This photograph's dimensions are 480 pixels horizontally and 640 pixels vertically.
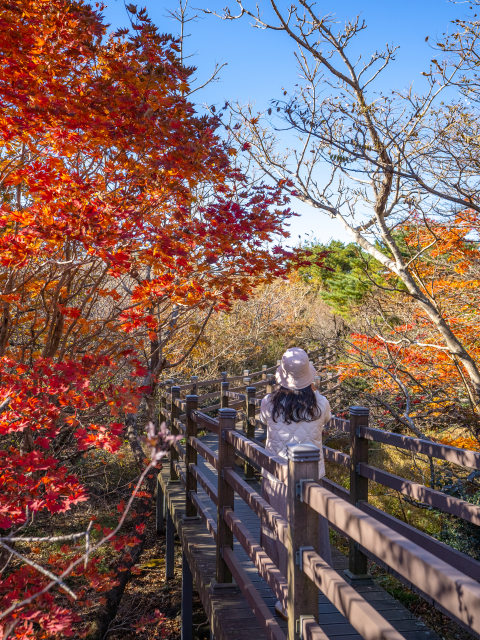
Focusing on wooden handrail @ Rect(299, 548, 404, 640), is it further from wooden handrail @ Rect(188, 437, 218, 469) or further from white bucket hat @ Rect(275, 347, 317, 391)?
wooden handrail @ Rect(188, 437, 218, 469)

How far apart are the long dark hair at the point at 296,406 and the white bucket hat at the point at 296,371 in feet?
0.16

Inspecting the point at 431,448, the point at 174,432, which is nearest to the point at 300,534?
the point at 431,448

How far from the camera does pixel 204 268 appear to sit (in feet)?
18.3

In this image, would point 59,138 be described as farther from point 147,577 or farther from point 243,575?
point 147,577

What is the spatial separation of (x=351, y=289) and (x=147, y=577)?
20.6 metres

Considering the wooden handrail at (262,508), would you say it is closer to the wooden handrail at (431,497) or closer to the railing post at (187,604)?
the wooden handrail at (431,497)

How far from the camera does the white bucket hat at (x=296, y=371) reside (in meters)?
3.07

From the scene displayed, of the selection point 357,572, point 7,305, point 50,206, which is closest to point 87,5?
point 50,206

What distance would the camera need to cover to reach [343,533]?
1.69 meters

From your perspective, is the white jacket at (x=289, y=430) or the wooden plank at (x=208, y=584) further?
the white jacket at (x=289, y=430)

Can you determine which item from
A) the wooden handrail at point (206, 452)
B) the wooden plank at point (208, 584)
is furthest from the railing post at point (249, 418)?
the wooden handrail at point (206, 452)

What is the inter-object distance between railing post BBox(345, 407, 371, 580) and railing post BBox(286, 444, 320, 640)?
5.58 feet

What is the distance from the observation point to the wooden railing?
3.83 ft

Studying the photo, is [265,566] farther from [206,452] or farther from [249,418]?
[249,418]
